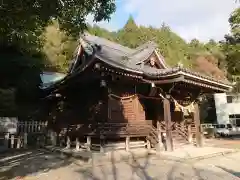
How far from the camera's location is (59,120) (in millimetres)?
19141

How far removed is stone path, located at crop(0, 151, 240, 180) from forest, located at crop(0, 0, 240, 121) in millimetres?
5157

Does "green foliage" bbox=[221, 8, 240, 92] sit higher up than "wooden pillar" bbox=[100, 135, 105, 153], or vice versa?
"green foliage" bbox=[221, 8, 240, 92]

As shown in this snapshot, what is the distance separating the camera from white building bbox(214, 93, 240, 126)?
41.8 metres

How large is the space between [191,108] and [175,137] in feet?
6.89

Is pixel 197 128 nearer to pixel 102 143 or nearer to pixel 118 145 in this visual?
pixel 118 145

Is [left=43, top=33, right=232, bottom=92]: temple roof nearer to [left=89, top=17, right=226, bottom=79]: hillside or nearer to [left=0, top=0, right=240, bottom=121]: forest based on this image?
[left=0, top=0, right=240, bottom=121]: forest

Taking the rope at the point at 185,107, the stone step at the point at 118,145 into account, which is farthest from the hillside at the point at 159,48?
the stone step at the point at 118,145

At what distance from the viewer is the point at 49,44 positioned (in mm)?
38938

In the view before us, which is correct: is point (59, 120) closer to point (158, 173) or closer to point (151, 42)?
point (151, 42)

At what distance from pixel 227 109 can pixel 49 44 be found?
2937 cm

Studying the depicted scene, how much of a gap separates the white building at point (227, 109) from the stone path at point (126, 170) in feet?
100

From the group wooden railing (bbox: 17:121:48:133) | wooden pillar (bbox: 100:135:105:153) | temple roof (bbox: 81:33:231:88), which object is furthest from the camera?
wooden railing (bbox: 17:121:48:133)

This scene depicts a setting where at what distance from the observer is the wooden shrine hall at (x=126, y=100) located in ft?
44.8

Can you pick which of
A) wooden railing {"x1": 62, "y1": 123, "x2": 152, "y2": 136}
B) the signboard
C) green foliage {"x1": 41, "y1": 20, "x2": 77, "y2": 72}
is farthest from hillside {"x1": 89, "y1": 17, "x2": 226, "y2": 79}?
wooden railing {"x1": 62, "y1": 123, "x2": 152, "y2": 136}
